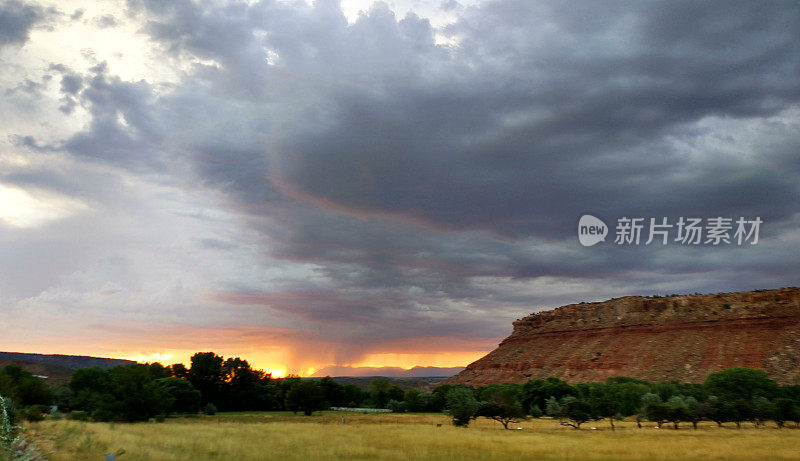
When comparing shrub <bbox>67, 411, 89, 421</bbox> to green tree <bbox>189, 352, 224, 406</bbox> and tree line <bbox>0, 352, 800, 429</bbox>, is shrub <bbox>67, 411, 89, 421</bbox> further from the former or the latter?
green tree <bbox>189, 352, 224, 406</bbox>

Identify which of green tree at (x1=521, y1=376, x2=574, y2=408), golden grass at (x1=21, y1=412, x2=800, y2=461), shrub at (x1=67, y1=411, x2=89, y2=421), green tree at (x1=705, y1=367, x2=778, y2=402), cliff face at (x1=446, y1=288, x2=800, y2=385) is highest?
cliff face at (x1=446, y1=288, x2=800, y2=385)

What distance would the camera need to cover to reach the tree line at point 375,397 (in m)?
65.1

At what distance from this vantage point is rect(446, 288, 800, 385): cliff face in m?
127

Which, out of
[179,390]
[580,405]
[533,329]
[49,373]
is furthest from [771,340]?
[49,373]

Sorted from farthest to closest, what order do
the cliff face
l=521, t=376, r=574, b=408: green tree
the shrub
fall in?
1. the cliff face
2. l=521, t=376, r=574, b=408: green tree
3. the shrub

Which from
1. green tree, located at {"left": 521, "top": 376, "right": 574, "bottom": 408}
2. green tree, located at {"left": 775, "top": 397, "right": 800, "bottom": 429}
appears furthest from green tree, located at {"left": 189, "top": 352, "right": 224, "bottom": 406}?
green tree, located at {"left": 775, "top": 397, "right": 800, "bottom": 429}

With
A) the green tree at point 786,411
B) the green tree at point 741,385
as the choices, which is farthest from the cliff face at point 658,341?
the green tree at point 786,411

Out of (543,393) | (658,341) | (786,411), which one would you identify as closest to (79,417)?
(543,393)

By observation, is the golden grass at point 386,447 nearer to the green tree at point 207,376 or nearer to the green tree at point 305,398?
the green tree at point 305,398

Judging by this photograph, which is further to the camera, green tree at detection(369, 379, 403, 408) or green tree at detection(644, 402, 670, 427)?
green tree at detection(369, 379, 403, 408)

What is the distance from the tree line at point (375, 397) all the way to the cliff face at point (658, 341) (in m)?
24.7

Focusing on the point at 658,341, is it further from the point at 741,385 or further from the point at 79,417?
the point at 79,417

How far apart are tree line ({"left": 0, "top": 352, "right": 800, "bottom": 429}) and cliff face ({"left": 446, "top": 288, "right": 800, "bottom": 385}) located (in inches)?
971

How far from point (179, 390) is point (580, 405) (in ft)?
204
